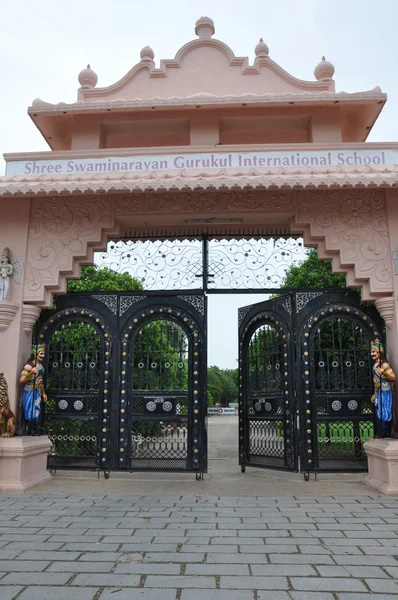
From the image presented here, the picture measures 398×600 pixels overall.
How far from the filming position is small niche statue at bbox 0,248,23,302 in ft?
23.3

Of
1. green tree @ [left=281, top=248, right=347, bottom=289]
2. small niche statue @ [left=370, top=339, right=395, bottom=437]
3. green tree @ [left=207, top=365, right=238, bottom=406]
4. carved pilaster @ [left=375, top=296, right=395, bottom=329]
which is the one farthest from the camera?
green tree @ [left=207, top=365, right=238, bottom=406]

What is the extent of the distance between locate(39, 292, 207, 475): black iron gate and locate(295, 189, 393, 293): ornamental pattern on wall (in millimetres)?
2107

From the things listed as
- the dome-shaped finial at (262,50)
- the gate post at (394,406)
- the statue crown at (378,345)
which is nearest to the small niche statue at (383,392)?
the statue crown at (378,345)

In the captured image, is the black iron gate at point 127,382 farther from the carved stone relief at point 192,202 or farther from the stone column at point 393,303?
the stone column at point 393,303

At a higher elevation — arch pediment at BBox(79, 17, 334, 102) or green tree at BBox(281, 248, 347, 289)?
arch pediment at BBox(79, 17, 334, 102)

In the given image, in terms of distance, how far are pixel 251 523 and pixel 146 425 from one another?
3.09 m

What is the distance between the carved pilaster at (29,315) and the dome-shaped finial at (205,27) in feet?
19.4

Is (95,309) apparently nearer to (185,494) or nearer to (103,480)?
(103,480)

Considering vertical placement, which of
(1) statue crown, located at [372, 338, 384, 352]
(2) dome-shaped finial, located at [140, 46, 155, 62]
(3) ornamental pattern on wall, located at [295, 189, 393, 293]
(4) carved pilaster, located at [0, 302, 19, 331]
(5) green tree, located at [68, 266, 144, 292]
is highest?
(2) dome-shaped finial, located at [140, 46, 155, 62]

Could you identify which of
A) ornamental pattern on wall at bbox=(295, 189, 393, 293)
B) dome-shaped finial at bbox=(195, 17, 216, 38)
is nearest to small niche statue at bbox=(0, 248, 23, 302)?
ornamental pattern on wall at bbox=(295, 189, 393, 293)

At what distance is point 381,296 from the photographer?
7.02 meters

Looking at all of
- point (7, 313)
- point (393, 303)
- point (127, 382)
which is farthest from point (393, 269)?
point (7, 313)

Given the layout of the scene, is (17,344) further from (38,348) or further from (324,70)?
(324,70)

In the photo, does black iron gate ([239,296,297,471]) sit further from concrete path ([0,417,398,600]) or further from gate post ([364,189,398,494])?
gate post ([364,189,398,494])
